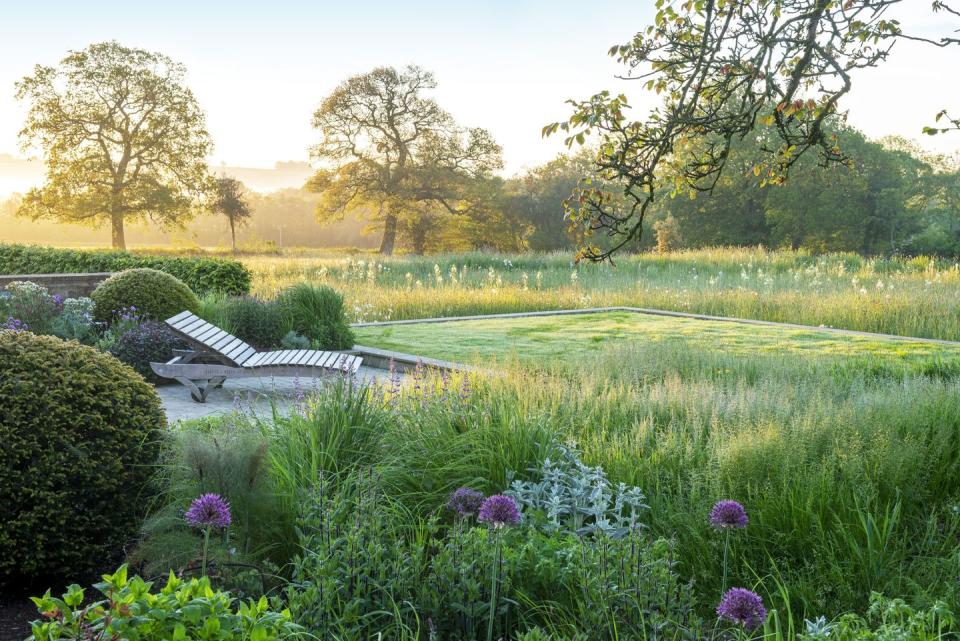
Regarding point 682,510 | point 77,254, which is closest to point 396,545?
point 682,510

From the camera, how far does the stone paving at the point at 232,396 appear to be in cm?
657

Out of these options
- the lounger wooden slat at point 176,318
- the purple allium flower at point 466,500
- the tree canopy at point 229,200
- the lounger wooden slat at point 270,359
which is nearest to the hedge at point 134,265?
the lounger wooden slat at point 176,318

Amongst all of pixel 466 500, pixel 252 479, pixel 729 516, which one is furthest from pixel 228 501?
pixel 729 516

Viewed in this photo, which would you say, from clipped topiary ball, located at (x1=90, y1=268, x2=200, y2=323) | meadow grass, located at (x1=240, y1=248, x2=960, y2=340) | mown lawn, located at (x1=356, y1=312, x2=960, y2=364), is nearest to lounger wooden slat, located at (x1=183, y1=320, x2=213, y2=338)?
clipped topiary ball, located at (x1=90, y1=268, x2=200, y2=323)

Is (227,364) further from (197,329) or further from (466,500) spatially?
(466,500)

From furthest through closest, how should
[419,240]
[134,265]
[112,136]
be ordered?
[419,240]
[112,136]
[134,265]

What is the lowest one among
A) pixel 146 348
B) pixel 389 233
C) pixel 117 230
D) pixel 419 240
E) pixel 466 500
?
pixel 146 348

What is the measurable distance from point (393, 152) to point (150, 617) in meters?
38.0

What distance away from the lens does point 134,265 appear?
615 inches

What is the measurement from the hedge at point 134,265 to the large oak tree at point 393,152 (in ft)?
63.0

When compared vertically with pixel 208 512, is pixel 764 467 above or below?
below

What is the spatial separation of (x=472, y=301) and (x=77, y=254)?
31.3 ft

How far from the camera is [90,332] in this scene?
911 cm

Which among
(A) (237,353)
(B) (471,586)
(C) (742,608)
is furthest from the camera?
(A) (237,353)
